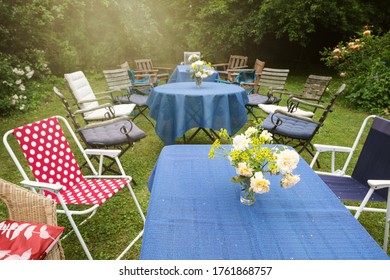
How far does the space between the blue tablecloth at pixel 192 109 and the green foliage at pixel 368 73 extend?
459 centimetres

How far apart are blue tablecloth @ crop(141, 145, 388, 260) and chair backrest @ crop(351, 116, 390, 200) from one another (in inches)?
38.3

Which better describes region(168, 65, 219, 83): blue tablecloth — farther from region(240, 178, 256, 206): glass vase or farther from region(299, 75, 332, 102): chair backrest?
region(240, 178, 256, 206): glass vase

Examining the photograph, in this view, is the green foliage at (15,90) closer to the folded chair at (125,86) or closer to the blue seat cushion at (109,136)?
the folded chair at (125,86)

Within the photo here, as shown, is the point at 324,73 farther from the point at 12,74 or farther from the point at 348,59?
the point at 12,74

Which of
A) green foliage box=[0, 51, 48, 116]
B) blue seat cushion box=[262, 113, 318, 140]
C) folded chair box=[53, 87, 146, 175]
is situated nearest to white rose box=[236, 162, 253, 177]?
folded chair box=[53, 87, 146, 175]

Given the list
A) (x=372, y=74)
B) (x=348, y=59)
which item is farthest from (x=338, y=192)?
(x=348, y=59)

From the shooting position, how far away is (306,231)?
4.74 ft

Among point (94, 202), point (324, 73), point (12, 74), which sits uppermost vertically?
point (94, 202)

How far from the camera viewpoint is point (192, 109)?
4.40 m

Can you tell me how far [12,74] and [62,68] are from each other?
4.64 meters

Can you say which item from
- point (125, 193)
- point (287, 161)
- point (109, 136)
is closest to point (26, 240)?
point (287, 161)

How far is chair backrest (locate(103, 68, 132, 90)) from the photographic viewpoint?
A: 6.28 m

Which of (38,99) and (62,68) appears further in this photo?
(62,68)
